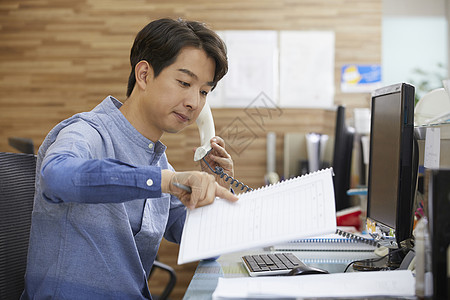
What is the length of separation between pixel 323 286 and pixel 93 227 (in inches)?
23.5

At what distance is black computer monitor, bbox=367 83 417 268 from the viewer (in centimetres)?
117

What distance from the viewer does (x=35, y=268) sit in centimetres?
118

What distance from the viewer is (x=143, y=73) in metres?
1.37

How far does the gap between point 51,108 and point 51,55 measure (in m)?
0.39

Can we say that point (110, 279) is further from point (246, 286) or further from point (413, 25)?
point (413, 25)

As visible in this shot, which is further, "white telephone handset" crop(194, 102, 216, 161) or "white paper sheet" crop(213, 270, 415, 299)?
"white telephone handset" crop(194, 102, 216, 161)

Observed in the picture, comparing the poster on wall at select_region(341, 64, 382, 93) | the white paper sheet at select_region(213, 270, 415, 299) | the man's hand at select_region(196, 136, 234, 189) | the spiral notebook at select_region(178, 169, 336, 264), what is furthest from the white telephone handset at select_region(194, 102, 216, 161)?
the poster on wall at select_region(341, 64, 382, 93)

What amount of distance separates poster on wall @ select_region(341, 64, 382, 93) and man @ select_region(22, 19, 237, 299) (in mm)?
2122

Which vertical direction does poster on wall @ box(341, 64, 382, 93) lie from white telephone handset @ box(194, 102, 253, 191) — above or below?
above

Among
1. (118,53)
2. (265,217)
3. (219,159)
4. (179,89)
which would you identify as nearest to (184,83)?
(179,89)

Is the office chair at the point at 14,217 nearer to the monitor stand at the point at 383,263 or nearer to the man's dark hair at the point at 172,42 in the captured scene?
the man's dark hair at the point at 172,42

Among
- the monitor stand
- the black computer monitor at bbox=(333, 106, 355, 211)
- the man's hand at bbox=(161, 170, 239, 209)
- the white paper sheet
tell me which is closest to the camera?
the white paper sheet

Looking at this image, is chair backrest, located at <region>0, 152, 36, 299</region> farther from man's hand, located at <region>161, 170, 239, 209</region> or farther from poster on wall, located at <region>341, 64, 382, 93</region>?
poster on wall, located at <region>341, 64, 382, 93</region>

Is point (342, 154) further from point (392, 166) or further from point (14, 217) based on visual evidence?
point (14, 217)
